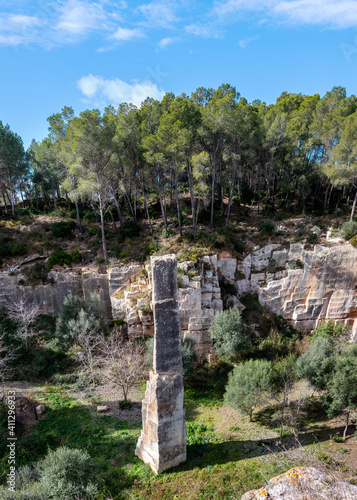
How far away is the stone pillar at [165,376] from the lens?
9.88m

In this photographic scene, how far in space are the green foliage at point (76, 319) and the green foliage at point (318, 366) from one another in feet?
39.9

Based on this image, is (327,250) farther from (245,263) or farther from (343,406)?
(343,406)

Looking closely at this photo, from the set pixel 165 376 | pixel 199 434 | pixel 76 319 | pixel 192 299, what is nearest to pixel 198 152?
pixel 192 299

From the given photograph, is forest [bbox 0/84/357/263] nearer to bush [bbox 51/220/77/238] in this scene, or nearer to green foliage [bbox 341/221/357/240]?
bush [bbox 51/220/77/238]

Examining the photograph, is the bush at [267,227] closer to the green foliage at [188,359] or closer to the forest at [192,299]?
the forest at [192,299]

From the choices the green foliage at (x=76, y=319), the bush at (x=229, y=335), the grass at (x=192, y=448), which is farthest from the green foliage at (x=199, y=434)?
the green foliage at (x=76, y=319)

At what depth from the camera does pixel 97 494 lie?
31.7 feet

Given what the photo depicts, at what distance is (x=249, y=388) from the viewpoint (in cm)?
1308

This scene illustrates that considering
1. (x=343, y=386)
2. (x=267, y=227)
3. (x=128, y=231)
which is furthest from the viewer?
(x=128, y=231)

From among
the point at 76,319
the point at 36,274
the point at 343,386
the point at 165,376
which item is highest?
the point at 165,376

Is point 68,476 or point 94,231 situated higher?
point 94,231

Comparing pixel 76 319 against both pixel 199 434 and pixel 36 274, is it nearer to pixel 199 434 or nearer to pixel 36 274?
pixel 36 274

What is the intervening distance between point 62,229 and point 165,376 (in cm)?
1821

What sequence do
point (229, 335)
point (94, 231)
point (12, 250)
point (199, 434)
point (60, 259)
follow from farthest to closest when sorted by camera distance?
point (94, 231) → point (12, 250) → point (60, 259) → point (229, 335) → point (199, 434)
